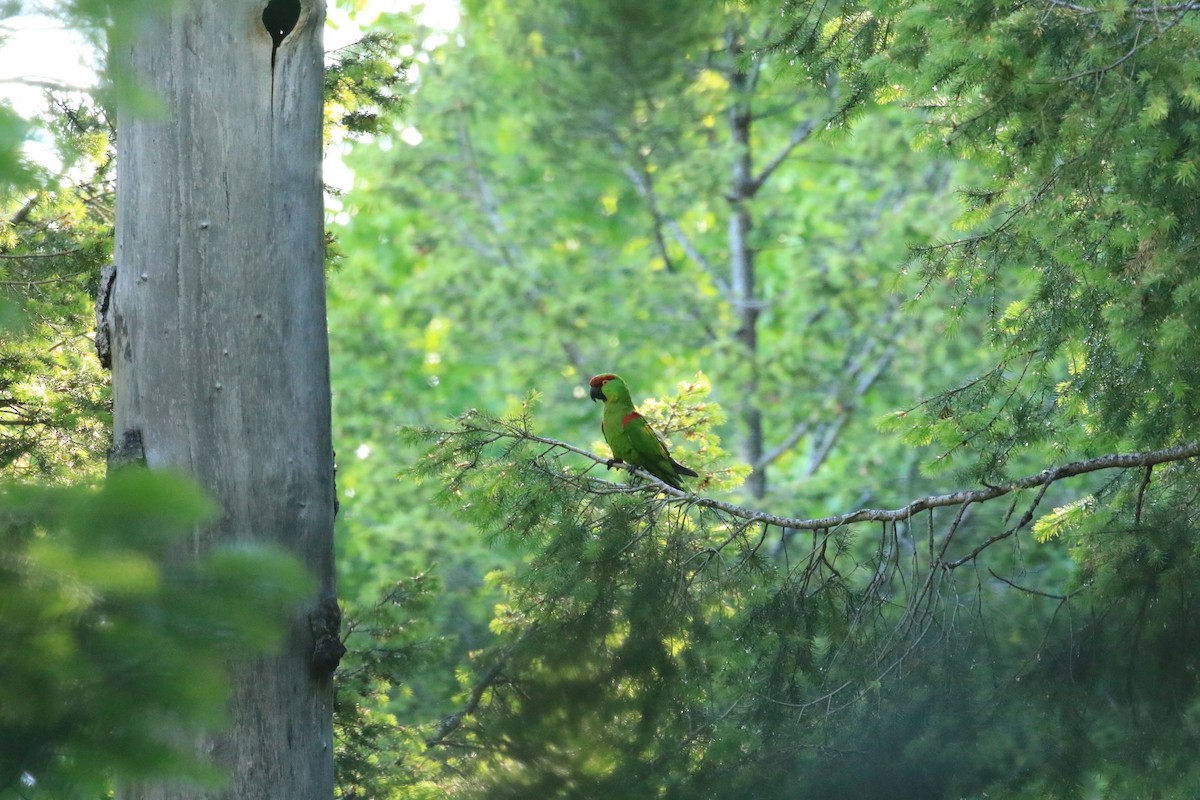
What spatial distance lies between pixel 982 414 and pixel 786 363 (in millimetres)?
7193

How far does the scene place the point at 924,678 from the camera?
4035mm

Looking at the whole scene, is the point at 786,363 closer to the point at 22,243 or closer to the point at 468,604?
the point at 468,604

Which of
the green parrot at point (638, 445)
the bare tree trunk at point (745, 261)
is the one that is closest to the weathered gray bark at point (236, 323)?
the green parrot at point (638, 445)

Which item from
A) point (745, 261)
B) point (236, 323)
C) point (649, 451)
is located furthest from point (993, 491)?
point (745, 261)

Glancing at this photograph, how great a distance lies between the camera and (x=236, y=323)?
3121 mm

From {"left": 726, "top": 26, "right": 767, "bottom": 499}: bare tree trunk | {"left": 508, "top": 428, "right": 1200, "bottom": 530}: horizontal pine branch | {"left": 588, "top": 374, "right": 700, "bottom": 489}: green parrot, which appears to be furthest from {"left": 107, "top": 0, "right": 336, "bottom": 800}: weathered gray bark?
{"left": 726, "top": 26, "right": 767, "bottom": 499}: bare tree trunk

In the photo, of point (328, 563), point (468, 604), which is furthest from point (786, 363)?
point (328, 563)

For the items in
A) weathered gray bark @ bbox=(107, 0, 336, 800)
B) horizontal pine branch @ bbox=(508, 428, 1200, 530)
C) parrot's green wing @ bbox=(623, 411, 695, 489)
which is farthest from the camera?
parrot's green wing @ bbox=(623, 411, 695, 489)

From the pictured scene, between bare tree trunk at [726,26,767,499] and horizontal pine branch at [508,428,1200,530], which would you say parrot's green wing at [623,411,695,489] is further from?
bare tree trunk at [726,26,767,499]

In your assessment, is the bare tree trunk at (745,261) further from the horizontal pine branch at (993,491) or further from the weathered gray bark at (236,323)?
the weathered gray bark at (236,323)

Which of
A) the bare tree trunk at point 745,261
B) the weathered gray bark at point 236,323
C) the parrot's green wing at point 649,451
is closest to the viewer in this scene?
the weathered gray bark at point 236,323

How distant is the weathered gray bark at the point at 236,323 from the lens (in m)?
3.06

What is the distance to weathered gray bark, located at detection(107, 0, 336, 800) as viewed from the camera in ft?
10.0

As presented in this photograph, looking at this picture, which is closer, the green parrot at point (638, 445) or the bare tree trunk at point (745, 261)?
the green parrot at point (638, 445)
